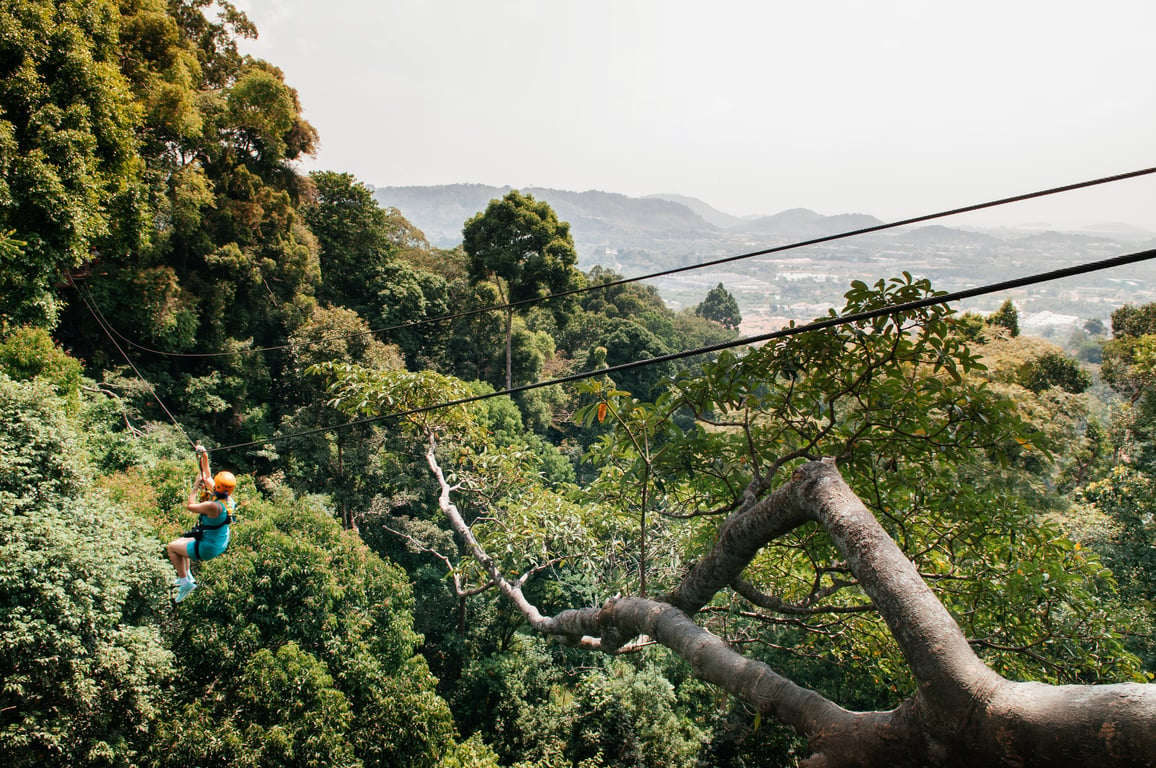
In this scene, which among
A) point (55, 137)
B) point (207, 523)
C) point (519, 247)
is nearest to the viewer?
point (207, 523)

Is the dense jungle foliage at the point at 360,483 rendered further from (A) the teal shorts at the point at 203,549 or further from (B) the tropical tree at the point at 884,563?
(A) the teal shorts at the point at 203,549

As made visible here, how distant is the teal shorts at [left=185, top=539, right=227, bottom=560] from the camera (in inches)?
156

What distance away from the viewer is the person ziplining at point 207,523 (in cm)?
378

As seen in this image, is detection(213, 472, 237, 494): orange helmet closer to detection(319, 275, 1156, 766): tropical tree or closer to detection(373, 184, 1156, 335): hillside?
detection(319, 275, 1156, 766): tropical tree

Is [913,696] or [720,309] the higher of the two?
[913,696]

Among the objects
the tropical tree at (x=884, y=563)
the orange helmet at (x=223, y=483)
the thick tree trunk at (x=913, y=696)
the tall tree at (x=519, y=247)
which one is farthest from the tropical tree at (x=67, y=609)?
the tall tree at (x=519, y=247)

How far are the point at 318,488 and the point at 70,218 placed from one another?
24.7 feet

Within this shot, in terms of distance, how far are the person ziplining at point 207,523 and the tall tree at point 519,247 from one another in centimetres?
1613

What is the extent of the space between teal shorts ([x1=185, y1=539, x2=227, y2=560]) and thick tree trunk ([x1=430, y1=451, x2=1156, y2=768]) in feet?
10.8

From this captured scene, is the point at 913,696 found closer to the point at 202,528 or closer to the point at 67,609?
the point at 202,528

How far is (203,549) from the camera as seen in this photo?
397cm

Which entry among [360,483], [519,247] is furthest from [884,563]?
[519,247]

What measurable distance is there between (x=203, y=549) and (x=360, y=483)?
1086 centimetres

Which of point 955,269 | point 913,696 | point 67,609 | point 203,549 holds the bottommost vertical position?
point 67,609
